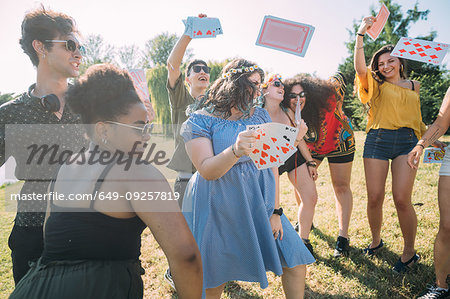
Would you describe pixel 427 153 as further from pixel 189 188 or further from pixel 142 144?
pixel 142 144

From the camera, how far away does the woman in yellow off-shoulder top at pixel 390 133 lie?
2.91 meters

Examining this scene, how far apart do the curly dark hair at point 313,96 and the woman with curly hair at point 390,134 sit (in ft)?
1.19

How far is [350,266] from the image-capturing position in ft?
10.1

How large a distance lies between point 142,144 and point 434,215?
14.2ft

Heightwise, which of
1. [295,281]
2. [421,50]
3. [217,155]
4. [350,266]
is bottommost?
[350,266]

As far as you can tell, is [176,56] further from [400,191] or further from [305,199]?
[400,191]

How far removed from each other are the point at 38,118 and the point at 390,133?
3065 millimetres

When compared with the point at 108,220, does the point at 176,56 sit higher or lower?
higher

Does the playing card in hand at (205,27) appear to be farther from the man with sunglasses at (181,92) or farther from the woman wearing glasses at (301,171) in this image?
the woman wearing glasses at (301,171)

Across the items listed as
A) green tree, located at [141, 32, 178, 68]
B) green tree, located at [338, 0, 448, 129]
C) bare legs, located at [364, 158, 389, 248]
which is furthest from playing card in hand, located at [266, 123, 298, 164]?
green tree, located at [141, 32, 178, 68]

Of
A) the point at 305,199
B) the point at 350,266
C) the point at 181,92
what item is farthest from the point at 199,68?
the point at 350,266

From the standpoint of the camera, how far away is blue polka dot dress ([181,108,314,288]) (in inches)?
75.3

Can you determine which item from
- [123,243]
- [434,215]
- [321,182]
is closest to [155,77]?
[321,182]

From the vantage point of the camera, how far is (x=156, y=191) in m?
1.25
